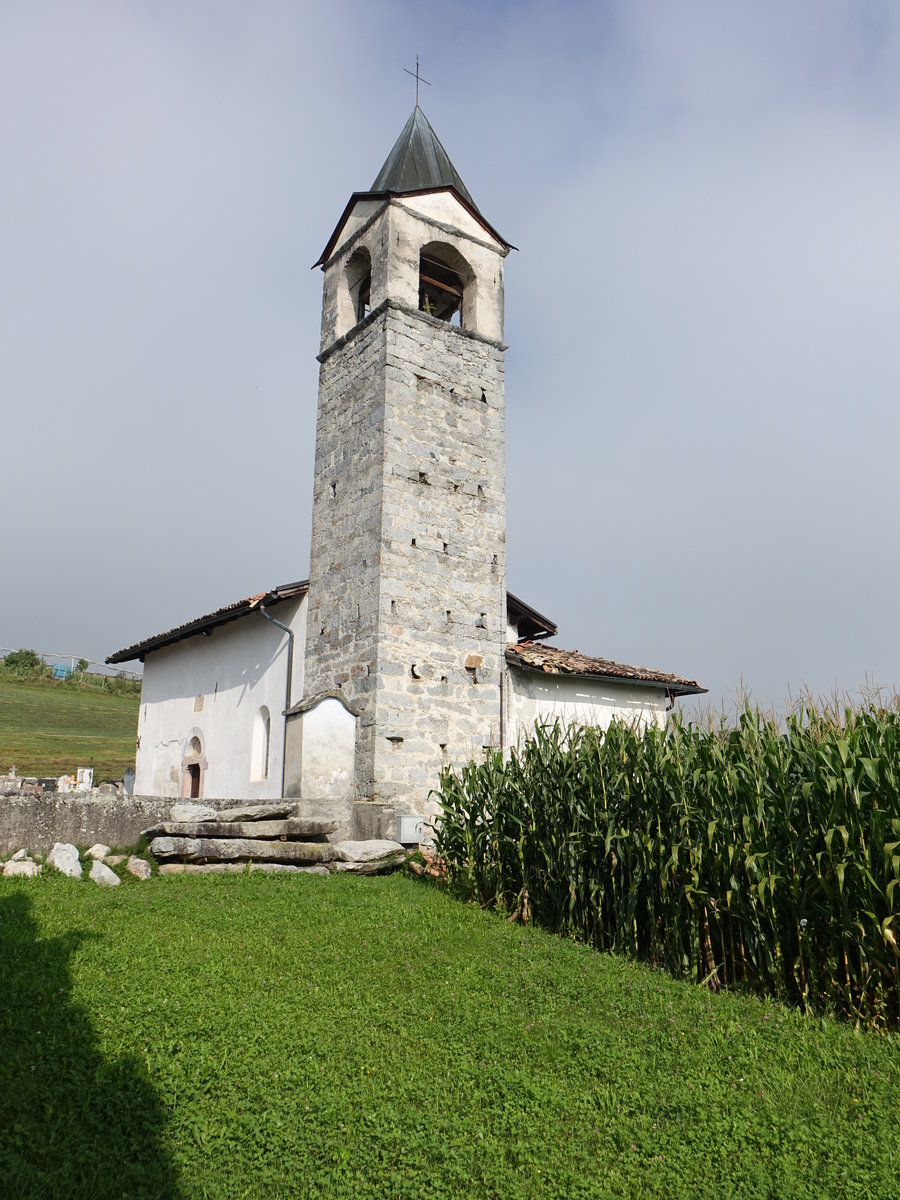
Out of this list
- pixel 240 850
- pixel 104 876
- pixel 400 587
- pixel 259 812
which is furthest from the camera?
pixel 400 587

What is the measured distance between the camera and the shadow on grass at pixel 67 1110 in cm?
355

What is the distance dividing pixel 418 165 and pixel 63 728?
25.9m

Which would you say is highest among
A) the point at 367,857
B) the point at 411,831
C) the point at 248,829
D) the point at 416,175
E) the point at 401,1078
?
the point at 416,175

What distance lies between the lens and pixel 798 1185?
3.72 m

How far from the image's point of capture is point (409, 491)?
1366 cm

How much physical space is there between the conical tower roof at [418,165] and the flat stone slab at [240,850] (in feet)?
37.1

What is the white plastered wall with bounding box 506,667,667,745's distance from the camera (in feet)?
48.2

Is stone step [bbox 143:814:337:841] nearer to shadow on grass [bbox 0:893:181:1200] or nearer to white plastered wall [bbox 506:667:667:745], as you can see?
white plastered wall [bbox 506:667:667:745]

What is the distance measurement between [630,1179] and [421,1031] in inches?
67.4

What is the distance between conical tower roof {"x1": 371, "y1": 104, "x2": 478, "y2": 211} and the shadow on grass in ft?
45.9

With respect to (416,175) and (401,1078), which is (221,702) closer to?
(416,175)

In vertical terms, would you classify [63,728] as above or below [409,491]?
below

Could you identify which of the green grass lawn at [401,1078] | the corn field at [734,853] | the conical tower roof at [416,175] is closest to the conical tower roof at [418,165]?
the conical tower roof at [416,175]

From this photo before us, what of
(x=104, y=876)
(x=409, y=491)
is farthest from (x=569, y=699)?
(x=104, y=876)
